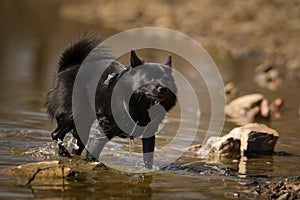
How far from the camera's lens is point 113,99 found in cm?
750

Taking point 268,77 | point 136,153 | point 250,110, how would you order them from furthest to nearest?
1. point 268,77
2. point 250,110
3. point 136,153

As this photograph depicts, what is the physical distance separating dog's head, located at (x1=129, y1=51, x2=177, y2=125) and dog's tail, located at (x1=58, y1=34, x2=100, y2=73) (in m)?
1.03

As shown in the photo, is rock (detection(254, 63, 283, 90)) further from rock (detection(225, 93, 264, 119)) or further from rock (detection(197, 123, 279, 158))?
rock (detection(197, 123, 279, 158))

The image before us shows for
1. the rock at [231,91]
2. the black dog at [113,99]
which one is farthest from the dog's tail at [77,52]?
the rock at [231,91]

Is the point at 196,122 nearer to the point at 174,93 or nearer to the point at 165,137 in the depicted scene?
the point at 165,137

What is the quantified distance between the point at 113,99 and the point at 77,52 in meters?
1.02

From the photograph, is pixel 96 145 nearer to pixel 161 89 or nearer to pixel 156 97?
pixel 156 97

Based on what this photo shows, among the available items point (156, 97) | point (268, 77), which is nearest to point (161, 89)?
point (156, 97)

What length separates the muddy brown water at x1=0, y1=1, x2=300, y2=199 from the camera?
246 inches

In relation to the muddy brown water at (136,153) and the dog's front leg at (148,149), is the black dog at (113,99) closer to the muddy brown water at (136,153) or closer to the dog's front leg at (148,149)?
the dog's front leg at (148,149)

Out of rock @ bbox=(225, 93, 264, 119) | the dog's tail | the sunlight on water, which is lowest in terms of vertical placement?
the sunlight on water

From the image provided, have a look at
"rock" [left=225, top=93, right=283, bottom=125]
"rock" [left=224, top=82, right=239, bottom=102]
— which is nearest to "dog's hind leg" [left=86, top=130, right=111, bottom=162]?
"rock" [left=225, top=93, right=283, bottom=125]

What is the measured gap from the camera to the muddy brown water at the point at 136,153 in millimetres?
6250

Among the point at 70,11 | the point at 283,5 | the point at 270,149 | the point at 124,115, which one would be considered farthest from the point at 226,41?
the point at 124,115
